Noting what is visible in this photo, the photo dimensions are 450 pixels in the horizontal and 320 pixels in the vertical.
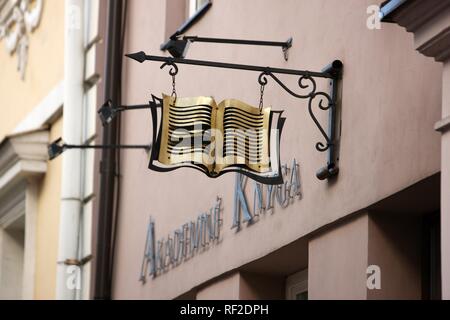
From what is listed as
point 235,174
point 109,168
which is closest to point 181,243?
point 235,174

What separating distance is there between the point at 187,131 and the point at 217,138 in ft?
0.82

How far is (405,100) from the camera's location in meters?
10.5

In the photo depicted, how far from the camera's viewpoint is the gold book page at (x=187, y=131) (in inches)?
419

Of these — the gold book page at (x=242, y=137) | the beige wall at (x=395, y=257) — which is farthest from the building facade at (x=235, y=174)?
Answer: the gold book page at (x=242, y=137)

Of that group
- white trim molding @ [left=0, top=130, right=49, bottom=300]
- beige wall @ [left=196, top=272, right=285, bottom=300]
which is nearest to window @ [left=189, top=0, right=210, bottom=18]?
beige wall @ [left=196, top=272, right=285, bottom=300]

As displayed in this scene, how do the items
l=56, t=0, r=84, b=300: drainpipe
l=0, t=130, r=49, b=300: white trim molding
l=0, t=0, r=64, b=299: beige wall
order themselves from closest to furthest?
l=56, t=0, r=84, b=300: drainpipe < l=0, t=0, r=64, b=299: beige wall < l=0, t=130, r=49, b=300: white trim molding

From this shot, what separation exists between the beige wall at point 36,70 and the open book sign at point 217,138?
9.03 m

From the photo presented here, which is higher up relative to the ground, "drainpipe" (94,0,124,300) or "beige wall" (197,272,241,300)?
"drainpipe" (94,0,124,300)

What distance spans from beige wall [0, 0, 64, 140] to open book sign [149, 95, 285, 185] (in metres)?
9.03

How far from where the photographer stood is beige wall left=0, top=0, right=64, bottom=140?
791 inches

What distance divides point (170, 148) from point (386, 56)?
5.13 ft

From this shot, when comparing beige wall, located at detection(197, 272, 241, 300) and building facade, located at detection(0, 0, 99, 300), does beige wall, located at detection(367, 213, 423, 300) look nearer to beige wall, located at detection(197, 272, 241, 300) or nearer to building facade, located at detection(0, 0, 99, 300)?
beige wall, located at detection(197, 272, 241, 300)

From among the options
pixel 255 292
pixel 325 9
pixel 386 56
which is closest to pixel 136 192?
pixel 255 292

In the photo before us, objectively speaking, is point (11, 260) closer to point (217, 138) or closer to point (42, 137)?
point (42, 137)
